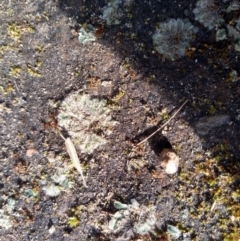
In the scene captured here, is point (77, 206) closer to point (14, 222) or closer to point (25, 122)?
point (14, 222)

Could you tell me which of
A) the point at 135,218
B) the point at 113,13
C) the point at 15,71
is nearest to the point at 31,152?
the point at 15,71

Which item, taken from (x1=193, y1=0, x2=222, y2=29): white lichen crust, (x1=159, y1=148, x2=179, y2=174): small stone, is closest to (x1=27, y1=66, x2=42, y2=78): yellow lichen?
(x1=159, y1=148, x2=179, y2=174): small stone

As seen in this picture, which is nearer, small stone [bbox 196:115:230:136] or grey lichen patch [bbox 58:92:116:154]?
small stone [bbox 196:115:230:136]

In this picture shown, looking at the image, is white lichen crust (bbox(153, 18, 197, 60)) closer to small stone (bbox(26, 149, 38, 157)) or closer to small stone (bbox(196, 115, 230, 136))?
small stone (bbox(196, 115, 230, 136))

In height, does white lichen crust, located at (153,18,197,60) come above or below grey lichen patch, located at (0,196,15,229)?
above

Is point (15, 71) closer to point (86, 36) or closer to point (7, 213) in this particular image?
point (86, 36)

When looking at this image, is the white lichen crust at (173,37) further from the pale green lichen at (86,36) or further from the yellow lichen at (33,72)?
the yellow lichen at (33,72)
